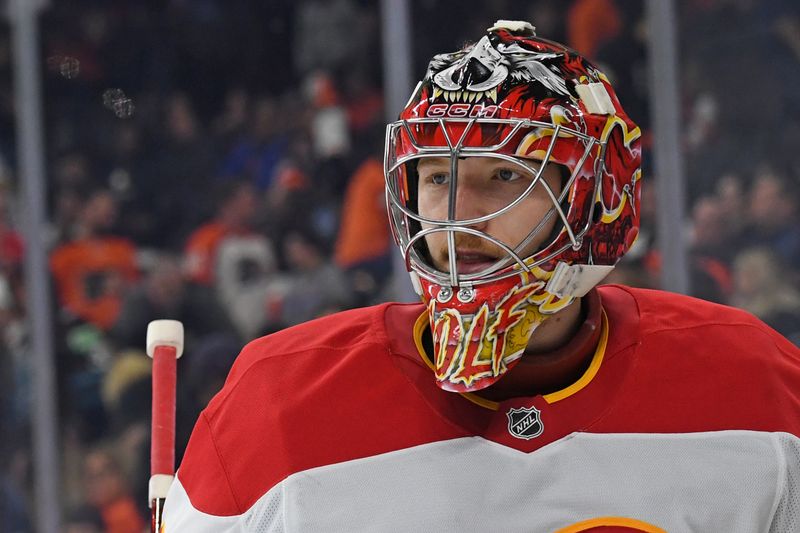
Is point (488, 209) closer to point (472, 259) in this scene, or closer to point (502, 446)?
point (472, 259)

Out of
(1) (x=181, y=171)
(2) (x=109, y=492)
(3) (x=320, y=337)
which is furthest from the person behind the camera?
(1) (x=181, y=171)

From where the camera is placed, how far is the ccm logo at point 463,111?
162cm

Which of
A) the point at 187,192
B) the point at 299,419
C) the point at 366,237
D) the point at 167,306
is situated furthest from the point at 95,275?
the point at 299,419

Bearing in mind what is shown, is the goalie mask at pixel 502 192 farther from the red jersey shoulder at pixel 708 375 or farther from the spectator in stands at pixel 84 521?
the spectator in stands at pixel 84 521

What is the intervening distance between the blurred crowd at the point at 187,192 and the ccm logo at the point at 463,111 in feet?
6.86

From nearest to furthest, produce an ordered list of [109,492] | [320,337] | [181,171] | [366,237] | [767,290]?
[320,337], [767,290], [366,237], [109,492], [181,171]

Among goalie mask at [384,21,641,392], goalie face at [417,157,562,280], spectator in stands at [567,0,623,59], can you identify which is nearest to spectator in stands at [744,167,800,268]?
spectator in stands at [567,0,623,59]

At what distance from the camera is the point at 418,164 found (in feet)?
5.59

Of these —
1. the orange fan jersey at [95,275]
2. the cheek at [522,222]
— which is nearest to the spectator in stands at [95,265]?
the orange fan jersey at [95,275]

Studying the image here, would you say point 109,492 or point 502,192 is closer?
point 502,192

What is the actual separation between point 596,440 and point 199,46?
2.99m

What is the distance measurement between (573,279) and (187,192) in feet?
8.92

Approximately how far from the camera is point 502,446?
161cm

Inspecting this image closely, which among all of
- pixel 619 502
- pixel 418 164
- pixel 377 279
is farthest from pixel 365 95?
→ pixel 619 502
